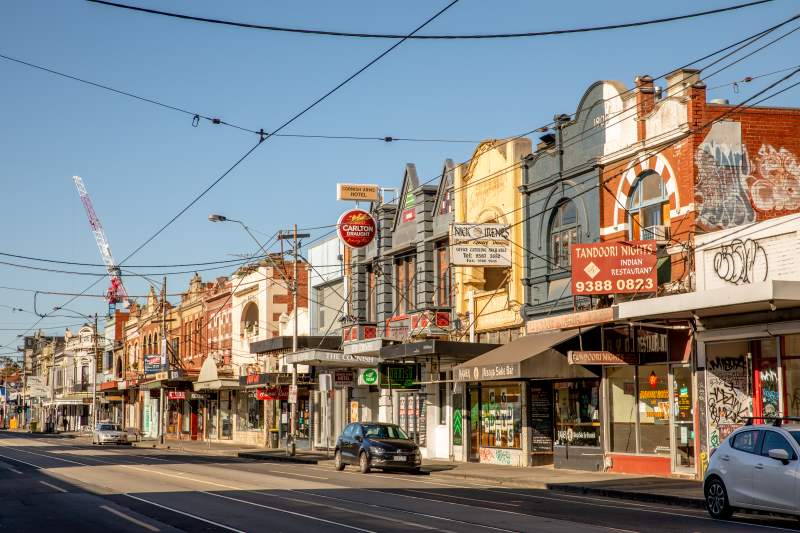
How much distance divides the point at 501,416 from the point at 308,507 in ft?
54.8

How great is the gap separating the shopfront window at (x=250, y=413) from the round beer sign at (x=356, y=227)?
18002 mm

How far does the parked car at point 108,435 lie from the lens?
62.7 meters

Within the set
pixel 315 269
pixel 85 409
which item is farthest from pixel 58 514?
pixel 85 409

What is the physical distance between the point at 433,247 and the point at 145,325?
165 feet

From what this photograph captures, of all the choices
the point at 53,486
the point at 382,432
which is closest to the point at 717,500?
the point at 53,486

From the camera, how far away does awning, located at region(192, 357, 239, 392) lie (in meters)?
59.6

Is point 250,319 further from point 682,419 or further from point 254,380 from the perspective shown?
point 682,419

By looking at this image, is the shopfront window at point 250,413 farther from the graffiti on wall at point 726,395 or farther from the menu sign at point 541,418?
the graffiti on wall at point 726,395

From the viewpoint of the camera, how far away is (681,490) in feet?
76.5

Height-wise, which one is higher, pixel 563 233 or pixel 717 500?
pixel 563 233

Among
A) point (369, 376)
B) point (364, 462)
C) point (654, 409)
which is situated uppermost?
point (369, 376)

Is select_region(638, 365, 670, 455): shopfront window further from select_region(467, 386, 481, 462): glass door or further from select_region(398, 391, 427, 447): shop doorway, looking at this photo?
select_region(398, 391, 427, 447): shop doorway

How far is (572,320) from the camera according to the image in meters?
29.2

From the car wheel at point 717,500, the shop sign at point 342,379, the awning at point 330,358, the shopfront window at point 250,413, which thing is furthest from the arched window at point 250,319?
the car wheel at point 717,500
